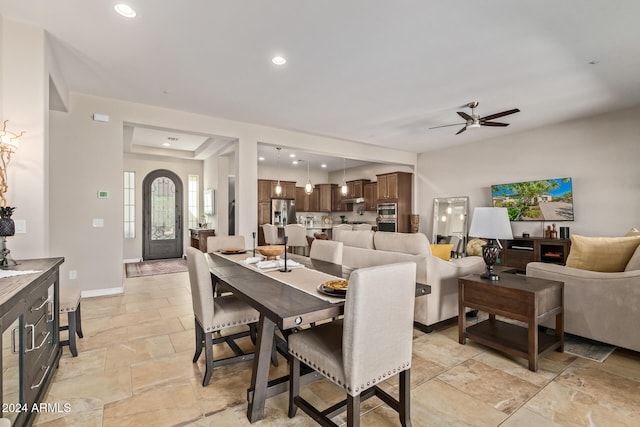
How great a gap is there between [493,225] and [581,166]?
4.11 m

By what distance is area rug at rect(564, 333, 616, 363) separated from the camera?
8.55ft

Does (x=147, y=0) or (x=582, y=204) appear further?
(x=582, y=204)

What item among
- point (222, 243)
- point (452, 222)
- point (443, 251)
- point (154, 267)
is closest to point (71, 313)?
point (222, 243)

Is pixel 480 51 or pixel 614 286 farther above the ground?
pixel 480 51

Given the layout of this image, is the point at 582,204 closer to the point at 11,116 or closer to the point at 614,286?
the point at 614,286

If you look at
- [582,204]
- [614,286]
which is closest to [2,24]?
[614,286]

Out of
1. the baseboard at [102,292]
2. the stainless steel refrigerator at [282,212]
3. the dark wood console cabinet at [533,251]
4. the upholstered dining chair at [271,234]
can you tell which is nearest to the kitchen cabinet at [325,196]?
the stainless steel refrigerator at [282,212]

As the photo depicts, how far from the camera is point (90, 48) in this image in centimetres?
315

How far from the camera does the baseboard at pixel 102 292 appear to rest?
439 cm

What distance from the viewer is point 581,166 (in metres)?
5.48

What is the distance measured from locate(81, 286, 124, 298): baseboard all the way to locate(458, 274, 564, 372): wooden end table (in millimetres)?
4612

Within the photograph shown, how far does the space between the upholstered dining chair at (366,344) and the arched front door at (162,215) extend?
7556 mm

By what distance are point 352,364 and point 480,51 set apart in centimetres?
332

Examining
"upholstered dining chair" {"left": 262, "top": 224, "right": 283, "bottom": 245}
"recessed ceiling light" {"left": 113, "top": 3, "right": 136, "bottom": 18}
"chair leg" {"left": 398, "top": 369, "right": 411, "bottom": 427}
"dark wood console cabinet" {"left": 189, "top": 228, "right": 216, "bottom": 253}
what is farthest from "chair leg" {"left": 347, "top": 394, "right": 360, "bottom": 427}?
"dark wood console cabinet" {"left": 189, "top": 228, "right": 216, "bottom": 253}
